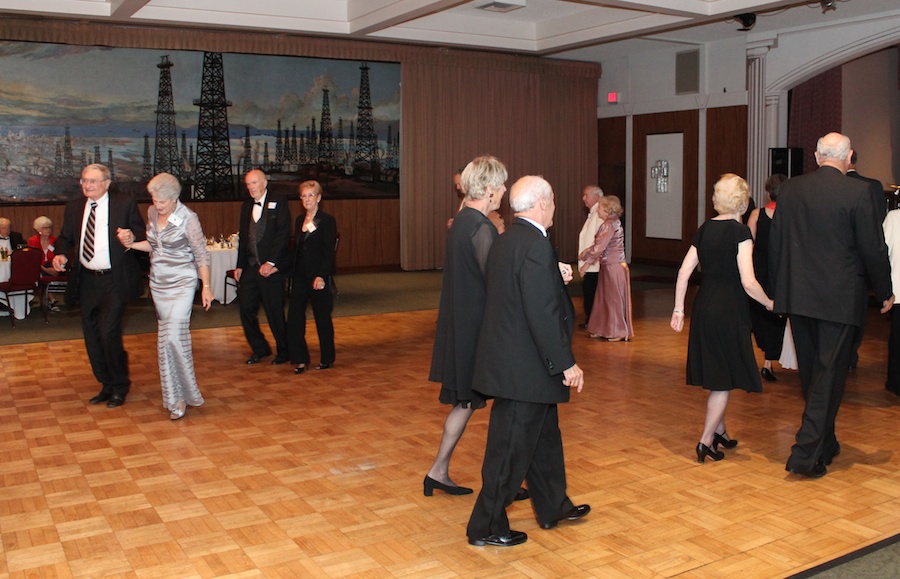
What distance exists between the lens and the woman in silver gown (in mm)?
5789

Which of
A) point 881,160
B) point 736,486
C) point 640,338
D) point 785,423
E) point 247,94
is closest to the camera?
point 736,486

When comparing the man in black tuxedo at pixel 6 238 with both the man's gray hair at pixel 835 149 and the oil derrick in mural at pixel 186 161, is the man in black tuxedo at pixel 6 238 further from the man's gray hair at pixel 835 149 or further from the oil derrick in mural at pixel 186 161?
the man's gray hair at pixel 835 149

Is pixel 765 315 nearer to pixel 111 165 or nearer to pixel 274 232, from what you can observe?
pixel 274 232

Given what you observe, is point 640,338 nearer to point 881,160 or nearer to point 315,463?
point 315,463

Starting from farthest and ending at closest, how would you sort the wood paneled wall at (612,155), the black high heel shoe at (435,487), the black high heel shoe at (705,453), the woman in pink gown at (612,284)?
the wood paneled wall at (612,155)
the woman in pink gown at (612,284)
the black high heel shoe at (705,453)
the black high heel shoe at (435,487)

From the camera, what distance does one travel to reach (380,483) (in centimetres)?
457

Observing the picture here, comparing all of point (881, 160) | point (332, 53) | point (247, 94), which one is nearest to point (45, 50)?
point (247, 94)

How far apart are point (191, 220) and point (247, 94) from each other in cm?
830

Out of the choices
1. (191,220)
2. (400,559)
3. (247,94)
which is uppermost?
(247,94)

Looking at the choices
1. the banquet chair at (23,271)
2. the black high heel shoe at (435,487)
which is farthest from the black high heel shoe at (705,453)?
the banquet chair at (23,271)

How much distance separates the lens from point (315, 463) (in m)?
4.92

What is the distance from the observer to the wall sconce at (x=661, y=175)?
1571 cm

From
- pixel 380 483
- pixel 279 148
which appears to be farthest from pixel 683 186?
pixel 380 483

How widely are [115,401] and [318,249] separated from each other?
6.20 ft
